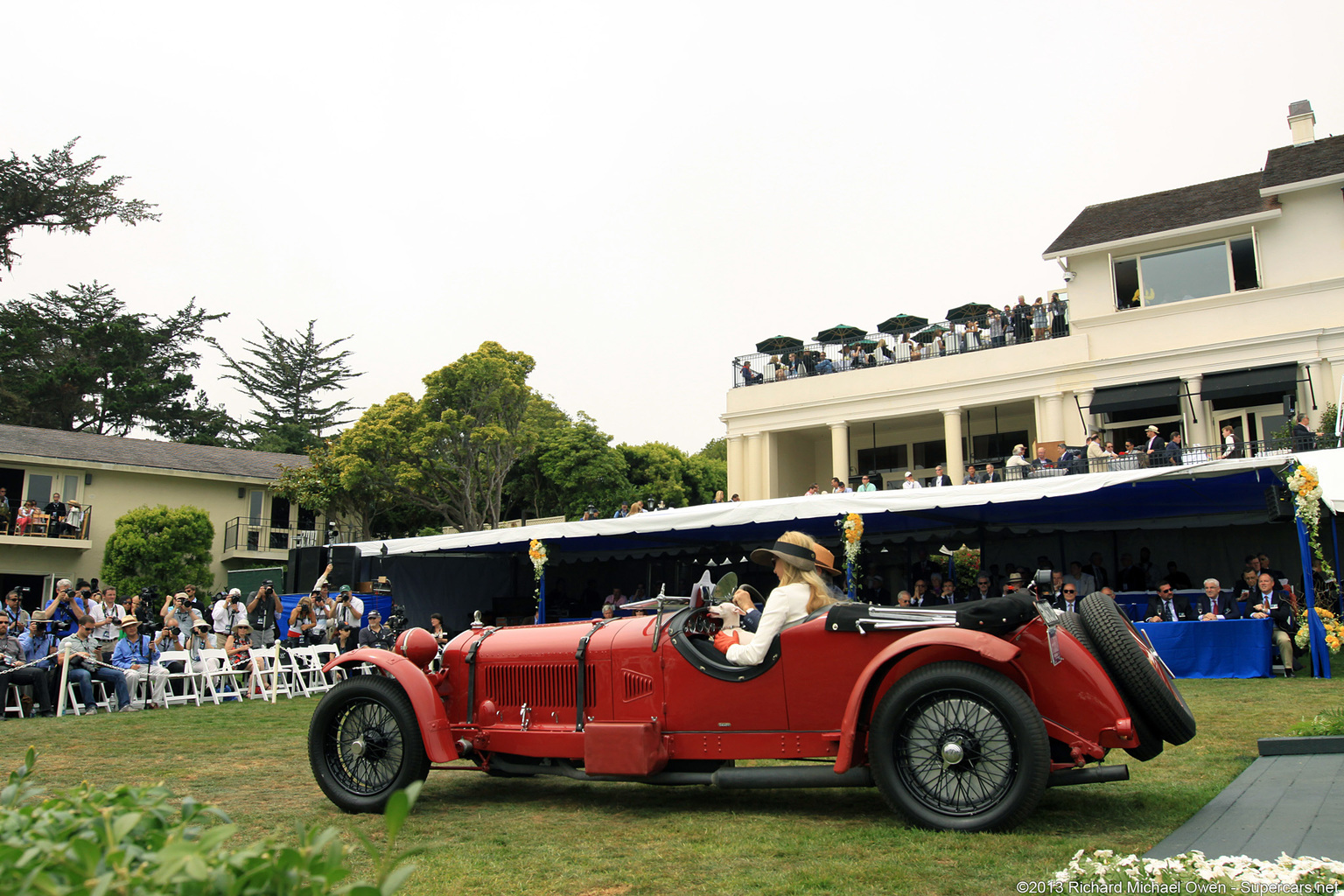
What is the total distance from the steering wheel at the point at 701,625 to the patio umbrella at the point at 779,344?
26254 mm

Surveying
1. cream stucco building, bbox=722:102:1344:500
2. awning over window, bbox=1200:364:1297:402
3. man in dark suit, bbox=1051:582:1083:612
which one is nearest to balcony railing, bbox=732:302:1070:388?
cream stucco building, bbox=722:102:1344:500

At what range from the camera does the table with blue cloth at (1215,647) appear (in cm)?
1226

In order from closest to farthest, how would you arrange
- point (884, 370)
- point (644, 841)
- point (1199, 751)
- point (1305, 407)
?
point (644, 841), point (1199, 751), point (1305, 407), point (884, 370)

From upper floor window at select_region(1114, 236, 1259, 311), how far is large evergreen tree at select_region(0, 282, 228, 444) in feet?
137

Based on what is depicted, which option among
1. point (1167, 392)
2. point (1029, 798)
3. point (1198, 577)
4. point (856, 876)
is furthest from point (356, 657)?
point (1167, 392)

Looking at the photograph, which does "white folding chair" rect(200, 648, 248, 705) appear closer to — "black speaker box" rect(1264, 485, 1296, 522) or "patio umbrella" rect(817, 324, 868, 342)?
"black speaker box" rect(1264, 485, 1296, 522)

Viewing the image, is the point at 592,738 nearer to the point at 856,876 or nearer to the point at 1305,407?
the point at 856,876

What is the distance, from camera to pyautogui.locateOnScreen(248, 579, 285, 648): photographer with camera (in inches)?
607

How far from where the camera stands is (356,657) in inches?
229

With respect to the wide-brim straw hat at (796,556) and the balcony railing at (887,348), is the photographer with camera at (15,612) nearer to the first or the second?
the wide-brim straw hat at (796,556)

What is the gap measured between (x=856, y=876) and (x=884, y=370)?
84.9 ft

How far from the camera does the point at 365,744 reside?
18.6 ft

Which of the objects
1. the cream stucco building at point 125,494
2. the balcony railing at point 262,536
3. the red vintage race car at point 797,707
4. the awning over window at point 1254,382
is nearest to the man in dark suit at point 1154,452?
the awning over window at point 1254,382

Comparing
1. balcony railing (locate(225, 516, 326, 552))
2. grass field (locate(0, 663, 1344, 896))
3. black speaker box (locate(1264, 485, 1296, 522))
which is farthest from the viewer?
balcony railing (locate(225, 516, 326, 552))
